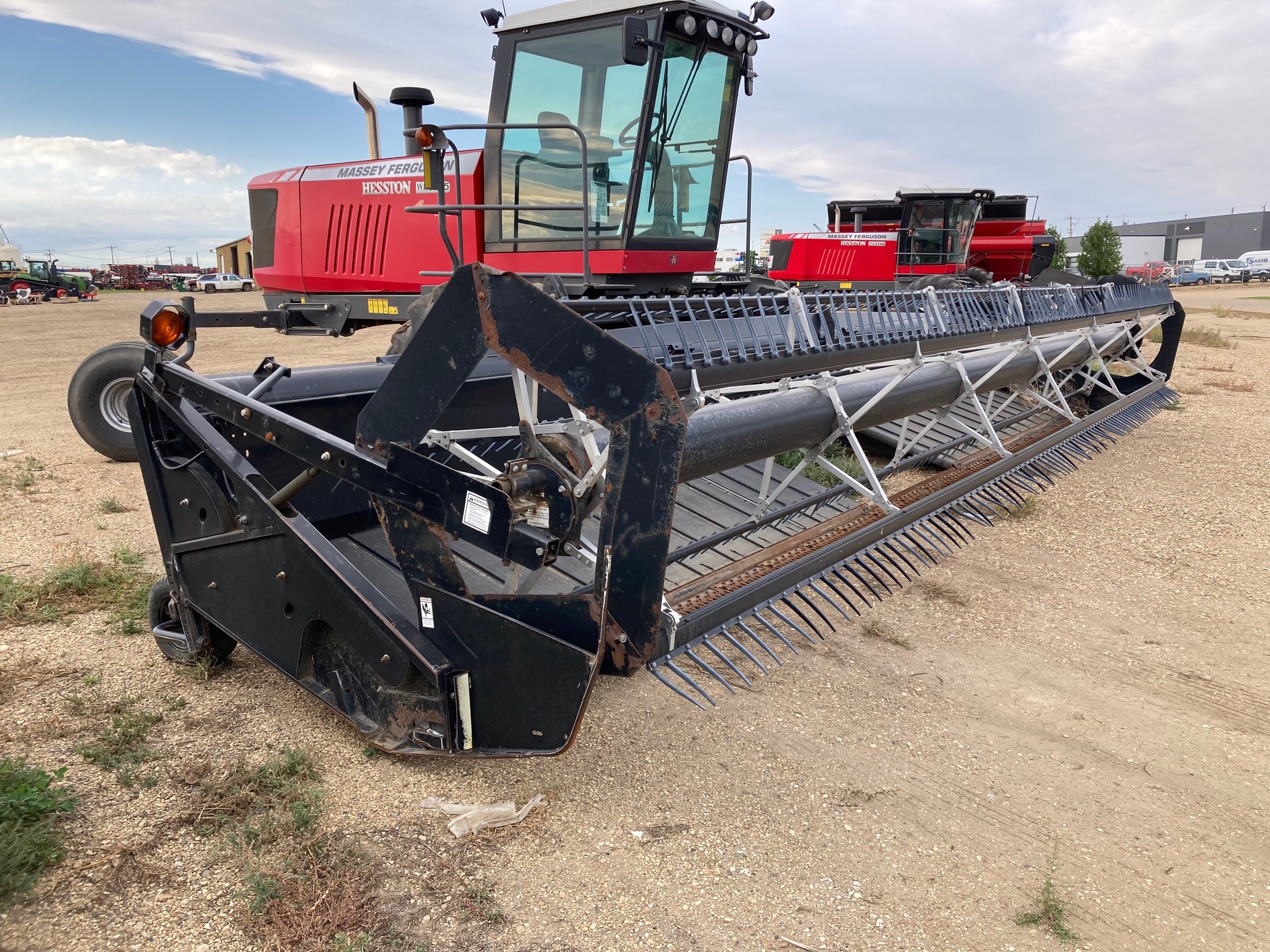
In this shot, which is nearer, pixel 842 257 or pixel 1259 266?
pixel 842 257

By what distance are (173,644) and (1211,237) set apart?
283 ft

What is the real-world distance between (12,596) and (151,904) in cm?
228

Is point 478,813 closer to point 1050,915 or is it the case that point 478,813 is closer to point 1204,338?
point 1050,915

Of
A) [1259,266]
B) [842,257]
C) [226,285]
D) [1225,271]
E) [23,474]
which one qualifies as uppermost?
[1259,266]

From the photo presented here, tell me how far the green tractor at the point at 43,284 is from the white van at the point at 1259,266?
52470 millimetres

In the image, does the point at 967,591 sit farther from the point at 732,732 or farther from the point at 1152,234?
the point at 1152,234

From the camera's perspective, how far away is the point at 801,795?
8.23 feet

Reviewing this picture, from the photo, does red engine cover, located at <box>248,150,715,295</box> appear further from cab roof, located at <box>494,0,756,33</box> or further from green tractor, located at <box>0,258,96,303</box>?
green tractor, located at <box>0,258,96,303</box>

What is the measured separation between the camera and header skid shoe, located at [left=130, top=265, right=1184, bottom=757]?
205cm

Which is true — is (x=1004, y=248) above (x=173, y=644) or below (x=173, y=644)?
above

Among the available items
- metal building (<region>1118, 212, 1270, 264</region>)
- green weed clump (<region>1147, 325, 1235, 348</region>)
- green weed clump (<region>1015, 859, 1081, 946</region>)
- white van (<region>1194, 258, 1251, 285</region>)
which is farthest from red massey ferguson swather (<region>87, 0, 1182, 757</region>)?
metal building (<region>1118, 212, 1270, 264</region>)

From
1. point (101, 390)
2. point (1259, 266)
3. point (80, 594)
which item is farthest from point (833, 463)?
point (1259, 266)

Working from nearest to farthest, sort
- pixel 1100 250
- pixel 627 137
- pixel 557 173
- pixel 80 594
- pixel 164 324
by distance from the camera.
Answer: pixel 164 324 → pixel 80 594 → pixel 627 137 → pixel 557 173 → pixel 1100 250

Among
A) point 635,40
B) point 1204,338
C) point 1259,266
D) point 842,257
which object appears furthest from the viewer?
point 1259,266
